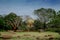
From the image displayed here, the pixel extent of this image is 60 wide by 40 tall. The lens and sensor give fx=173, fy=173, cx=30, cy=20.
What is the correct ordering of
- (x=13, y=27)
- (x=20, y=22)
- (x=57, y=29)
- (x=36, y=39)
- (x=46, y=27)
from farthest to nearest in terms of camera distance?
(x=20, y=22)
(x=13, y=27)
(x=46, y=27)
(x=57, y=29)
(x=36, y=39)

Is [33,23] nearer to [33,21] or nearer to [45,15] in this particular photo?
[33,21]

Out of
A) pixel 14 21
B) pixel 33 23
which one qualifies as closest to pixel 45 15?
pixel 33 23

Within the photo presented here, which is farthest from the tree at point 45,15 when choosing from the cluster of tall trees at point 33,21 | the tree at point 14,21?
the tree at point 14,21

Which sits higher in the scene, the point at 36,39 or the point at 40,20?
the point at 40,20

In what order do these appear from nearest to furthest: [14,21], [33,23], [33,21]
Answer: [33,21], [33,23], [14,21]

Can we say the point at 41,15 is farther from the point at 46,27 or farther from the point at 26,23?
the point at 46,27

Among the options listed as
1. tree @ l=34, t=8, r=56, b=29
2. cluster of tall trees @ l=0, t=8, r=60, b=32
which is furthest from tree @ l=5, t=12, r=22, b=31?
tree @ l=34, t=8, r=56, b=29

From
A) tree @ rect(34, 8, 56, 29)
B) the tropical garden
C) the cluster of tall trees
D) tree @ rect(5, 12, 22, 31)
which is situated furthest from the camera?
tree @ rect(5, 12, 22, 31)

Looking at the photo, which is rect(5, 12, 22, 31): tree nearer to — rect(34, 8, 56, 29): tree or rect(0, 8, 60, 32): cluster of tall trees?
rect(0, 8, 60, 32): cluster of tall trees

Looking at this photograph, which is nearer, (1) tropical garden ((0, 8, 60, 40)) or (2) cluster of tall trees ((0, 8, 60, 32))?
(1) tropical garden ((0, 8, 60, 40))

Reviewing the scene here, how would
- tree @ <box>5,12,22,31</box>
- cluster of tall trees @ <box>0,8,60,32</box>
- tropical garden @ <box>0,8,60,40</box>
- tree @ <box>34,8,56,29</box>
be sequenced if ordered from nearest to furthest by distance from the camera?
1. tropical garden @ <box>0,8,60,40</box>
2. cluster of tall trees @ <box>0,8,60,32</box>
3. tree @ <box>34,8,56,29</box>
4. tree @ <box>5,12,22,31</box>

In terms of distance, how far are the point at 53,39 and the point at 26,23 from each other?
2996 millimetres

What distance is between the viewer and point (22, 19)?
8047 mm

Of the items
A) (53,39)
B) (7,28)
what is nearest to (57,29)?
(53,39)
